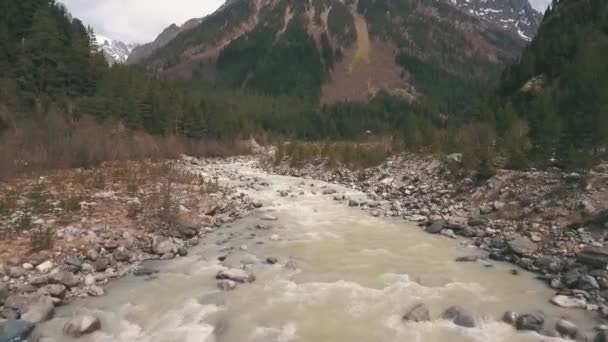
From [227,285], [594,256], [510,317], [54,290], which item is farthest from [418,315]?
[54,290]

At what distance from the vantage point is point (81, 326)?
26.5 ft

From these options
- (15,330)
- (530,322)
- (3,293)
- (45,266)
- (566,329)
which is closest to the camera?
(566,329)

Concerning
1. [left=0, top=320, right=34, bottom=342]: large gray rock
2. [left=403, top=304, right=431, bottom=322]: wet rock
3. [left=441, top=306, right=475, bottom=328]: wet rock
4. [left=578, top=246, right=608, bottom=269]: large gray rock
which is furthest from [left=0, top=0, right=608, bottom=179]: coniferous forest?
[left=0, top=320, right=34, bottom=342]: large gray rock

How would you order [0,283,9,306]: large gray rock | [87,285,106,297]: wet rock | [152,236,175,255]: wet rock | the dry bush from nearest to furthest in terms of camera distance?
1. [0,283,9,306]: large gray rock
2. [87,285,106,297]: wet rock
3. [152,236,175,255]: wet rock
4. the dry bush

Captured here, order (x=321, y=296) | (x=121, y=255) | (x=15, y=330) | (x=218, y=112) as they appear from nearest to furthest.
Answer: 1. (x=15, y=330)
2. (x=321, y=296)
3. (x=121, y=255)
4. (x=218, y=112)

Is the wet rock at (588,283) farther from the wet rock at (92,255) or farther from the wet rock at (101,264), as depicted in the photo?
the wet rock at (92,255)

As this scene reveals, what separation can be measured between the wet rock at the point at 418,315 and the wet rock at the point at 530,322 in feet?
6.37

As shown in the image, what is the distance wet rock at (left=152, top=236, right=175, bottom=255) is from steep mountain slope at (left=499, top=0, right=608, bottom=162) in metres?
17.0

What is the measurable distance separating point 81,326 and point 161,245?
17.2 feet

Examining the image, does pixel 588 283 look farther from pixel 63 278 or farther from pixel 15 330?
pixel 63 278

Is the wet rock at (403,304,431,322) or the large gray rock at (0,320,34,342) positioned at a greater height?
the wet rock at (403,304,431,322)

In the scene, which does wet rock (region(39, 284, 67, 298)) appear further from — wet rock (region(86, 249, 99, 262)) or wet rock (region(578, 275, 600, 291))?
wet rock (region(578, 275, 600, 291))

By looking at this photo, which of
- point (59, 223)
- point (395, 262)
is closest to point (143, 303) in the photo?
point (59, 223)

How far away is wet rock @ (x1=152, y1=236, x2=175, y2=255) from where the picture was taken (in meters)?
13.0
